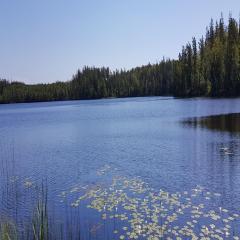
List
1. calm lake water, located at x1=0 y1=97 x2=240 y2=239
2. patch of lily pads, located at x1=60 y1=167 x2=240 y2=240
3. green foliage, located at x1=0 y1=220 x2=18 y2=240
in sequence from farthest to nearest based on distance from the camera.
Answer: calm lake water, located at x1=0 y1=97 x2=240 y2=239 < patch of lily pads, located at x1=60 y1=167 x2=240 y2=240 < green foliage, located at x1=0 y1=220 x2=18 y2=240

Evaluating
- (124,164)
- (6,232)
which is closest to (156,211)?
(6,232)

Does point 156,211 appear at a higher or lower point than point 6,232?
lower

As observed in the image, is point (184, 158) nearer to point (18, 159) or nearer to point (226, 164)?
point (226, 164)

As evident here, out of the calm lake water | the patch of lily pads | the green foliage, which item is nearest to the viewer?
the green foliage

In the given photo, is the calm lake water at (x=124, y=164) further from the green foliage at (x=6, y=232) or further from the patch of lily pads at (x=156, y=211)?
the green foliage at (x=6, y=232)

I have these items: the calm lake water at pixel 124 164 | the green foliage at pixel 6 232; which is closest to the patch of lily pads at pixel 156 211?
the calm lake water at pixel 124 164

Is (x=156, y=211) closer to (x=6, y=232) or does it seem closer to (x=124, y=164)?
(x=6, y=232)

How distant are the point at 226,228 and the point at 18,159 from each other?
20.7m

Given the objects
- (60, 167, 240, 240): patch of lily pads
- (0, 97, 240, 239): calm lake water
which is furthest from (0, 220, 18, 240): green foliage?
(60, 167, 240, 240): patch of lily pads

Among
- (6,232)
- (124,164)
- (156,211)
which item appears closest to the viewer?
(6,232)

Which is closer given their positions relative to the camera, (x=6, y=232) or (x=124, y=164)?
(x=6, y=232)

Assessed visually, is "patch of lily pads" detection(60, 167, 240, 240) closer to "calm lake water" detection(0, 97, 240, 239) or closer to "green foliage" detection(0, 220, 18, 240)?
"calm lake water" detection(0, 97, 240, 239)

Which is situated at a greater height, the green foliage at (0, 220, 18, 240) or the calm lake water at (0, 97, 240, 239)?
the green foliage at (0, 220, 18, 240)

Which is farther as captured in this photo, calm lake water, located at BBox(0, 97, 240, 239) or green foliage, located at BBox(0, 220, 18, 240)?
calm lake water, located at BBox(0, 97, 240, 239)
